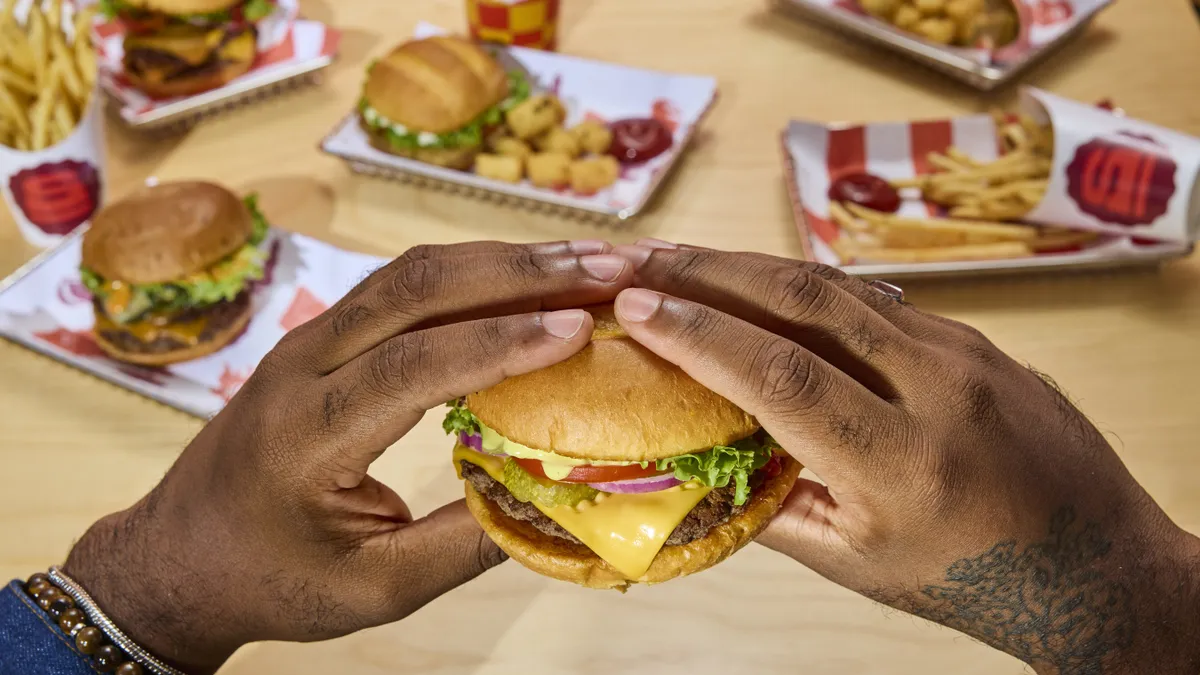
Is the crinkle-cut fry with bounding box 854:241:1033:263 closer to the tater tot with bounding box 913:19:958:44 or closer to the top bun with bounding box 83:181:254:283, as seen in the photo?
the tater tot with bounding box 913:19:958:44

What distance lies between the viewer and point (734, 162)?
3.57 metres

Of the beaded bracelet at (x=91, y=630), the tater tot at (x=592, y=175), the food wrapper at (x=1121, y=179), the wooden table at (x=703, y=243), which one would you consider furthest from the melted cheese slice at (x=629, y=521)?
the food wrapper at (x=1121, y=179)

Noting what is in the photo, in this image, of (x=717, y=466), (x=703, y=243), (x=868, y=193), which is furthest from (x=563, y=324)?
(x=868, y=193)

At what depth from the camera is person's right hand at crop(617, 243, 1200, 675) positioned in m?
1.55

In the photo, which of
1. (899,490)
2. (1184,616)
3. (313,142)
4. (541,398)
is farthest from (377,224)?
(1184,616)

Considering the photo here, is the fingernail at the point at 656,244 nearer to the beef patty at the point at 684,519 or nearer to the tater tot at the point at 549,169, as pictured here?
the beef patty at the point at 684,519

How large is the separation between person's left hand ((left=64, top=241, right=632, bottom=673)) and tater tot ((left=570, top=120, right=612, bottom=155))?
1.72 m

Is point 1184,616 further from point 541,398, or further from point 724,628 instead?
point 541,398

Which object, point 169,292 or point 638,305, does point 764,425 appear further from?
point 169,292

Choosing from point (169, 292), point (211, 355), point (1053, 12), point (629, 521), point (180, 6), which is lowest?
point (211, 355)

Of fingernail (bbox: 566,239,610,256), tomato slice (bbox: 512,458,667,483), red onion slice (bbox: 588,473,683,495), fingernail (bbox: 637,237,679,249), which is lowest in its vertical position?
red onion slice (bbox: 588,473,683,495)

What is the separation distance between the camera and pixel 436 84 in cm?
353

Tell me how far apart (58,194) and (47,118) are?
26cm

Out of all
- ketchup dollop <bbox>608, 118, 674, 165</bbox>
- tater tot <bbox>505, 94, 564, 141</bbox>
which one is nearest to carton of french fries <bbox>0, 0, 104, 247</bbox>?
tater tot <bbox>505, 94, 564, 141</bbox>
